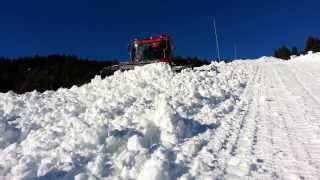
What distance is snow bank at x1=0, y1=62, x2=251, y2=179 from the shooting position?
677 centimetres

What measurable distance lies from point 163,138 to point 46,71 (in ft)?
193

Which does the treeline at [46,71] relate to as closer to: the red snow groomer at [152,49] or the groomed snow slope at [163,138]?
the red snow groomer at [152,49]

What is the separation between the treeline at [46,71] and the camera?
2110 inches

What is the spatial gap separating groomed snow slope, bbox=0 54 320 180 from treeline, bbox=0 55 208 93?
34780 millimetres

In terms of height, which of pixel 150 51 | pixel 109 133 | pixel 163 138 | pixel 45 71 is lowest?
pixel 163 138

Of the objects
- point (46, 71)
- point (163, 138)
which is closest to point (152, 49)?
point (163, 138)

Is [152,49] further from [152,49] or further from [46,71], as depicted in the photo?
[46,71]

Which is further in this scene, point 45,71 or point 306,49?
point 306,49

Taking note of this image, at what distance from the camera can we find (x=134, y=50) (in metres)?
26.7

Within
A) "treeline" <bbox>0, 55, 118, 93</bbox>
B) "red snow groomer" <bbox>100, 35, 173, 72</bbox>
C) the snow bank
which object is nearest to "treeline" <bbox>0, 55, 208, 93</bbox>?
"treeline" <bbox>0, 55, 118, 93</bbox>

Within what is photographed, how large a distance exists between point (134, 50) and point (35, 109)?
1519cm

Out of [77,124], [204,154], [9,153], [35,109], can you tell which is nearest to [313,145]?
[204,154]

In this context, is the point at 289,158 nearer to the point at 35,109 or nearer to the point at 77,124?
the point at 77,124

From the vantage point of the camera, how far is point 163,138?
27.0 feet
